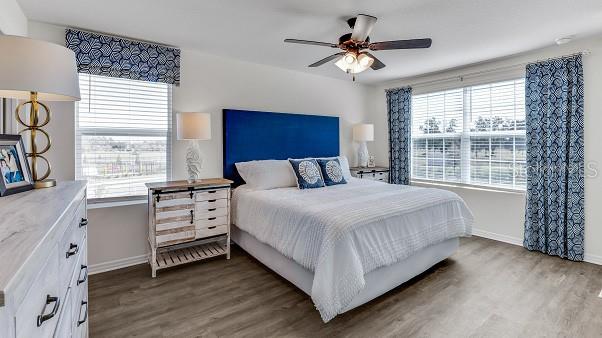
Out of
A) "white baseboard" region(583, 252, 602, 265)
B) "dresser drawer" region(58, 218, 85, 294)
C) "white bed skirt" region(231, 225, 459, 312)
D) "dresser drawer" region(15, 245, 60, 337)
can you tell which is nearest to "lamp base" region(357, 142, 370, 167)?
"white bed skirt" region(231, 225, 459, 312)

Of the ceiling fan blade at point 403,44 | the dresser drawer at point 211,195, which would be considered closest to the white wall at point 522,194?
the ceiling fan blade at point 403,44

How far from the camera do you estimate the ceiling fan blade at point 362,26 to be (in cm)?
242

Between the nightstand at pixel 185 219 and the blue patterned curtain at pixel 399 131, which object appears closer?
the nightstand at pixel 185 219

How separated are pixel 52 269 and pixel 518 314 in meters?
2.83

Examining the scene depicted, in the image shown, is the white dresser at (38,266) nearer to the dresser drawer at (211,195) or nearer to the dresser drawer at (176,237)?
the dresser drawer at (176,237)

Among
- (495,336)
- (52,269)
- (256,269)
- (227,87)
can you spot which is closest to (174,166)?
(227,87)

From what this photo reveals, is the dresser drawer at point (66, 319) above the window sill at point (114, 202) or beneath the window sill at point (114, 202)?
beneath

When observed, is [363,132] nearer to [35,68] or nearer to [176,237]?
[176,237]

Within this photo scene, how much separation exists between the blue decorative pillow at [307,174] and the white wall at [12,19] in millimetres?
2692

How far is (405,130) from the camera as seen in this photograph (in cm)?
483

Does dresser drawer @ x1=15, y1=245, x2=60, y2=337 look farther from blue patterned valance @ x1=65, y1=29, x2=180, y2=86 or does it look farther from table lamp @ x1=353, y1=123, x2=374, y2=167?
table lamp @ x1=353, y1=123, x2=374, y2=167

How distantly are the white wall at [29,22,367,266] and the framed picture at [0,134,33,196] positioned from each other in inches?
62.4

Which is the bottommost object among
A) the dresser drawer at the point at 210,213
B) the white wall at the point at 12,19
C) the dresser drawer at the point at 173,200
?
the dresser drawer at the point at 210,213

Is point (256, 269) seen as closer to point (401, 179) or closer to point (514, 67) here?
point (401, 179)
